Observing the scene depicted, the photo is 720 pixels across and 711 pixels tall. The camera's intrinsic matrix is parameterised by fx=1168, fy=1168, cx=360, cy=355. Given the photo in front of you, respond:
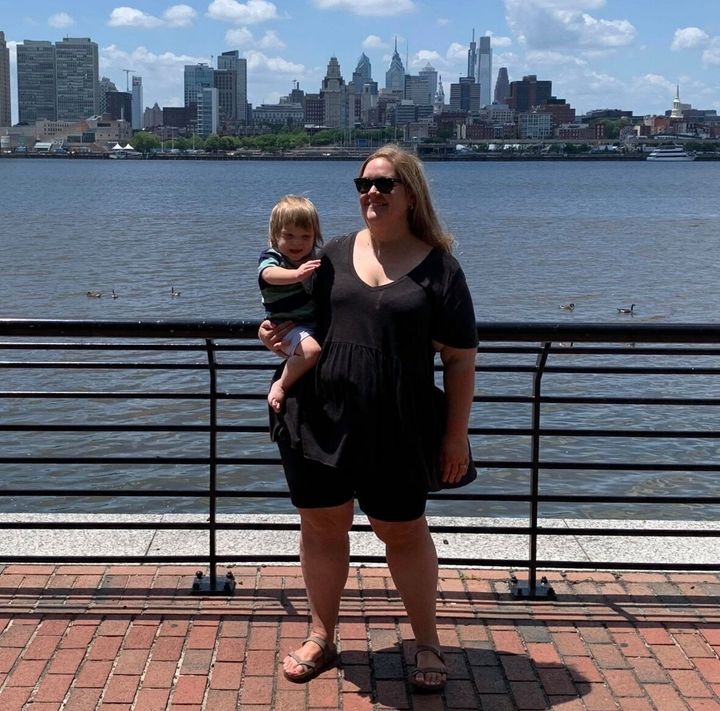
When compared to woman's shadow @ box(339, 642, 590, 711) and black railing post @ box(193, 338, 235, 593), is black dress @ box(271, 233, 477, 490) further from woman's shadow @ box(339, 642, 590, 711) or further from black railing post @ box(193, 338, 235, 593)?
black railing post @ box(193, 338, 235, 593)

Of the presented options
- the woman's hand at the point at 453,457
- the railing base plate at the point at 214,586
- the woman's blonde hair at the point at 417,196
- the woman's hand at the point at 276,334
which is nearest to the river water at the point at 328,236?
the woman's blonde hair at the point at 417,196

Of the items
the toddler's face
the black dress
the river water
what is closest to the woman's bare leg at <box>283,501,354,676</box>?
the black dress

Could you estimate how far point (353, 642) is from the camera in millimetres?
4512

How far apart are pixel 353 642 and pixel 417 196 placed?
1.76m

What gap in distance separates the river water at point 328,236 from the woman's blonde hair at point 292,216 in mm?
484

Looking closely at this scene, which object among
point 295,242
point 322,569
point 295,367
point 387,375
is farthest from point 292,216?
point 322,569

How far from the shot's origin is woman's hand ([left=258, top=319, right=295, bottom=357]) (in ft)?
13.2

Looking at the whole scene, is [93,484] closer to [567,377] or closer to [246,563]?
[246,563]

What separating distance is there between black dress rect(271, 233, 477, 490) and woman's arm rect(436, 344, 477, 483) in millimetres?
40

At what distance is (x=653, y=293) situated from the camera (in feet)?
87.9

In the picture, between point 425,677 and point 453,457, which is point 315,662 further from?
point 453,457

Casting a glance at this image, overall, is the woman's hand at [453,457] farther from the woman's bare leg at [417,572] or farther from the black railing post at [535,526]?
the black railing post at [535,526]

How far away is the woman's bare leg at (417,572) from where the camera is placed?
4105 mm

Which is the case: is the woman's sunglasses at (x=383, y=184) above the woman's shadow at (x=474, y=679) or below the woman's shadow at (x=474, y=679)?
above
